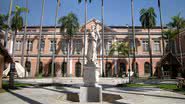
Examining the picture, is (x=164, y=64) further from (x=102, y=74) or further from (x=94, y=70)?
(x=94, y=70)

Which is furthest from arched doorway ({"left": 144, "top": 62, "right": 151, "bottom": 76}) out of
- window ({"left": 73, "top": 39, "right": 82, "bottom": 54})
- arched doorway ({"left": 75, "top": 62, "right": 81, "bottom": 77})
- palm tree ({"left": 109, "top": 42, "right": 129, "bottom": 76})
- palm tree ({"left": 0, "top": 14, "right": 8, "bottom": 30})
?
palm tree ({"left": 0, "top": 14, "right": 8, "bottom": 30})

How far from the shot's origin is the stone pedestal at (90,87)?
364 inches

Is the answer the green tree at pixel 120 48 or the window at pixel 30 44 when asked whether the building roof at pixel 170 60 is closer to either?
the green tree at pixel 120 48

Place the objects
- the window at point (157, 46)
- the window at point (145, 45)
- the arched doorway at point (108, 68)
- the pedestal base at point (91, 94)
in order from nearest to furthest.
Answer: the pedestal base at point (91, 94) → the arched doorway at point (108, 68) → the window at point (157, 46) → the window at point (145, 45)

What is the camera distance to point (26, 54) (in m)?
40.1

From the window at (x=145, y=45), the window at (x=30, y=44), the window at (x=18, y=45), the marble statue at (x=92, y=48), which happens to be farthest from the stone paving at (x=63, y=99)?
the window at (x=18, y=45)

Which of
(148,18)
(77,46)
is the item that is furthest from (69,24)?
(148,18)

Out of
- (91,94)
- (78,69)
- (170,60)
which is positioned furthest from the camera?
(78,69)

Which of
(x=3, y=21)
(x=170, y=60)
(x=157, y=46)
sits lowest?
(x=170, y=60)

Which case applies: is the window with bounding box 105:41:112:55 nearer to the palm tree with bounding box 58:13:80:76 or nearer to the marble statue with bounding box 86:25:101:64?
the palm tree with bounding box 58:13:80:76

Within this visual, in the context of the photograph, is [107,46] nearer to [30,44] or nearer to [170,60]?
[170,60]

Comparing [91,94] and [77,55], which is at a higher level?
[77,55]

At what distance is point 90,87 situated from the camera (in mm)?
9328

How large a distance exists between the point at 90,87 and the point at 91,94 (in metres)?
0.38
